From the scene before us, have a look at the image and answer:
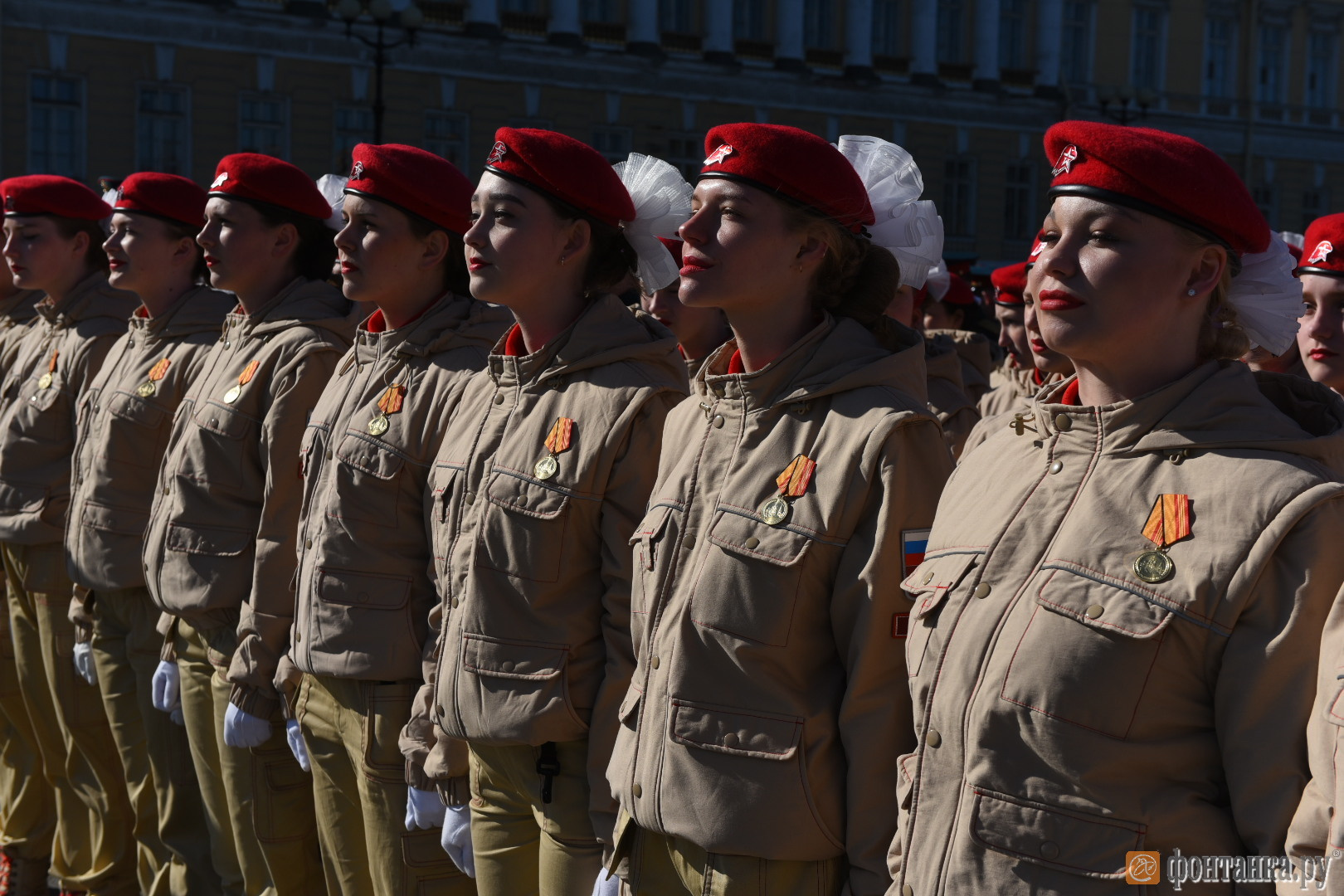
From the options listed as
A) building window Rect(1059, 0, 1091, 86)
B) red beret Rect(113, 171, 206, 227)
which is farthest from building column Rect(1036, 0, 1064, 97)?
red beret Rect(113, 171, 206, 227)

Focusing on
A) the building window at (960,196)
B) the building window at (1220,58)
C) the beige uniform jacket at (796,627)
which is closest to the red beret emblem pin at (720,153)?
the beige uniform jacket at (796,627)

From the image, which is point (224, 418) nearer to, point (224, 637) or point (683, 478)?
point (224, 637)

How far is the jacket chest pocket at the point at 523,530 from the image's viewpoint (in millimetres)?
3412

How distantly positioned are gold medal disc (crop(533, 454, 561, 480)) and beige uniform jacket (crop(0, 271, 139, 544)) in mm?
3420

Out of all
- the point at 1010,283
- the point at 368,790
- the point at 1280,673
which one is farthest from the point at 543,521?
the point at 1010,283

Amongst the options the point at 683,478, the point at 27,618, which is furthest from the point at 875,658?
the point at 27,618

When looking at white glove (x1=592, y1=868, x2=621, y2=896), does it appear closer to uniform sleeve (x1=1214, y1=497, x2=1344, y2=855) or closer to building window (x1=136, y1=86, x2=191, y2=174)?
uniform sleeve (x1=1214, y1=497, x2=1344, y2=855)

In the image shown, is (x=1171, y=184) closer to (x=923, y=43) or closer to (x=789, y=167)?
(x=789, y=167)

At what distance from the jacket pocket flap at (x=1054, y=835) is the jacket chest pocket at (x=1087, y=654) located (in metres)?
0.14

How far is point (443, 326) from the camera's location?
426 centimetres

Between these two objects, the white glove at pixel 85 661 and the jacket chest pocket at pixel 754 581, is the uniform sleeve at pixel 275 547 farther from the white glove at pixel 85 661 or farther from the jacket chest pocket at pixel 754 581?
the jacket chest pocket at pixel 754 581

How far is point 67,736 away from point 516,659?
11.1 ft

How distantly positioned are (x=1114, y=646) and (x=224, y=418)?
3441 mm

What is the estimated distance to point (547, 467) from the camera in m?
3.46
